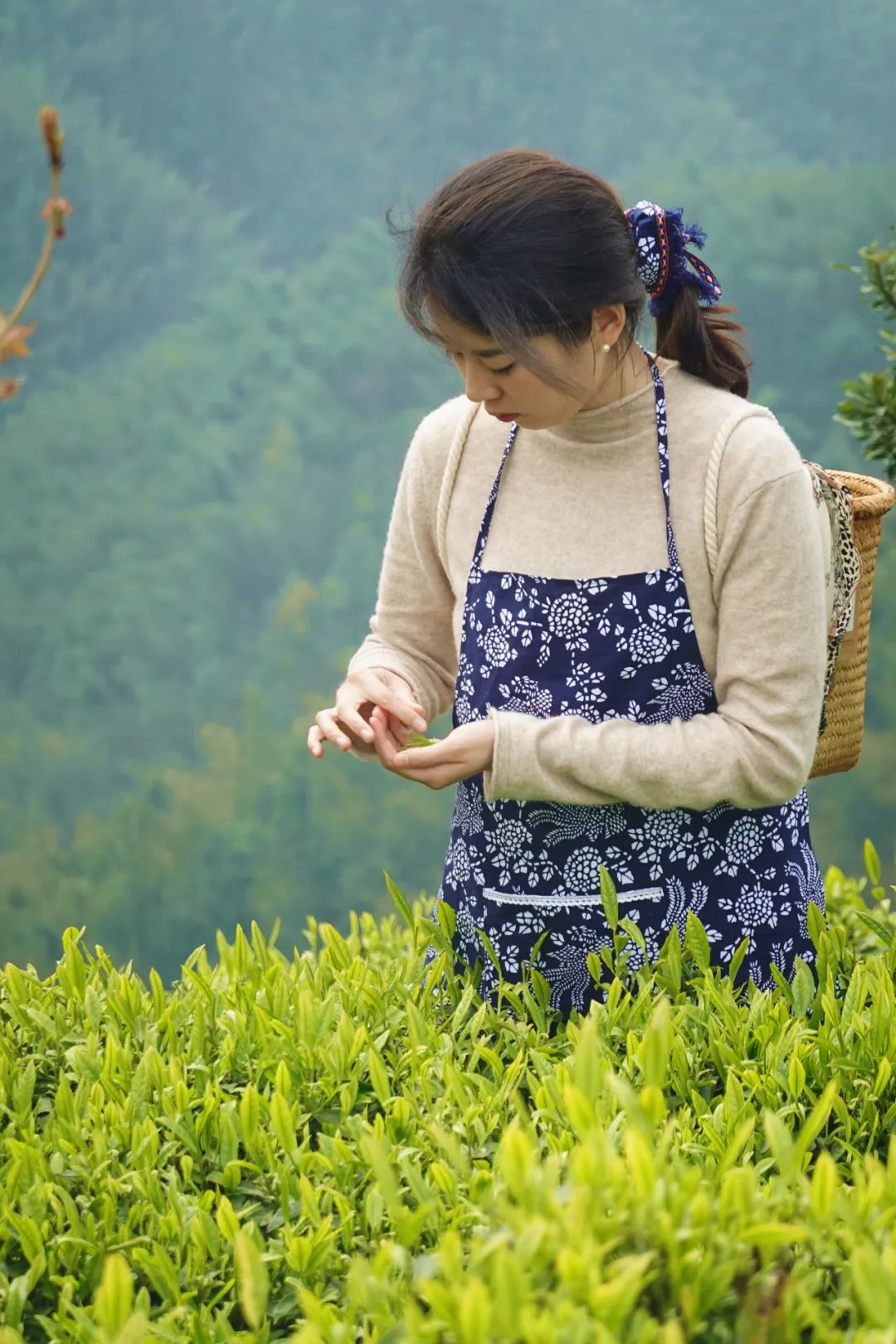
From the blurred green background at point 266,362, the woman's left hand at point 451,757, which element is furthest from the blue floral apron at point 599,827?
the blurred green background at point 266,362

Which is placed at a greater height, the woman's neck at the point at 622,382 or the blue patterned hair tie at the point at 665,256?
the blue patterned hair tie at the point at 665,256

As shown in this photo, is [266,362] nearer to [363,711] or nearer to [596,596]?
[363,711]

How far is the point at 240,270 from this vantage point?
4129mm

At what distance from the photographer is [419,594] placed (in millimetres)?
2234

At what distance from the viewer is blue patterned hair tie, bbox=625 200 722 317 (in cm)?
192

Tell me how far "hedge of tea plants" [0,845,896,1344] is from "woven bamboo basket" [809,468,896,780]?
0.55 ft

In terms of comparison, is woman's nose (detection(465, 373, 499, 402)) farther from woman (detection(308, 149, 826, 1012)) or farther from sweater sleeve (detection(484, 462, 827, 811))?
sweater sleeve (detection(484, 462, 827, 811))

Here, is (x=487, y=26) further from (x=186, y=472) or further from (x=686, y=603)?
(x=686, y=603)

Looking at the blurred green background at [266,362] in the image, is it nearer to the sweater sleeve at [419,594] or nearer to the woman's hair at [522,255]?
the sweater sleeve at [419,594]

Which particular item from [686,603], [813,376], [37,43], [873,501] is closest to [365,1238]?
[686,603]

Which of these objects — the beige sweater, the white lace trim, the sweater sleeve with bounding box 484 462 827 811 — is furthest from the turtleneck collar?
the white lace trim

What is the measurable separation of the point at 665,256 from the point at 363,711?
0.75 m

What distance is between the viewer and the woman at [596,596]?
1.83m

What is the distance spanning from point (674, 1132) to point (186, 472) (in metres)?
3.03
